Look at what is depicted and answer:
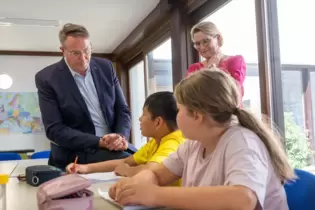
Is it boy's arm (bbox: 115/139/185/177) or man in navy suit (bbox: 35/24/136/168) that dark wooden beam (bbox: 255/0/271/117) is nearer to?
man in navy suit (bbox: 35/24/136/168)

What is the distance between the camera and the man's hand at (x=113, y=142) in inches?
70.8

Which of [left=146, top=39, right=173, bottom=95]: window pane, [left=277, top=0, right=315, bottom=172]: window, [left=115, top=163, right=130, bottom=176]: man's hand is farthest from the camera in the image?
[left=146, top=39, right=173, bottom=95]: window pane

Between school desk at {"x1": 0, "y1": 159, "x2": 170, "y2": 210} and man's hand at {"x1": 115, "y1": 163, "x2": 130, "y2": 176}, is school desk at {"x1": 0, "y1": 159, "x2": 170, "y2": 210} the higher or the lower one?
the lower one

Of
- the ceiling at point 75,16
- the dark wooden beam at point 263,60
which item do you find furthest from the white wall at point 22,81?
the dark wooden beam at point 263,60

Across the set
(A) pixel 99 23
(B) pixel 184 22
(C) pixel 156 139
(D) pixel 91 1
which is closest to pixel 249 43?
(B) pixel 184 22

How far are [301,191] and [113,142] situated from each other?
1.02 m

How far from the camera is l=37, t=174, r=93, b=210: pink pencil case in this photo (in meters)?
0.80

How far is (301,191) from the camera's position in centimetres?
101

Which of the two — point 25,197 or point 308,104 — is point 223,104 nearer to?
point 25,197

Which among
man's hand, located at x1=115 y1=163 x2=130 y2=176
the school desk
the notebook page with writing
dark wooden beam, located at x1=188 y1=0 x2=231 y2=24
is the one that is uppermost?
dark wooden beam, located at x1=188 y1=0 x2=231 y2=24

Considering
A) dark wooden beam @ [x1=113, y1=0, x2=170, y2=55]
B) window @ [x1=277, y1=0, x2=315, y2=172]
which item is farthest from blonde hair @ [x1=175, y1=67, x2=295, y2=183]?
dark wooden beam @ [x1=113, y1=0, x2=170, y2=55]

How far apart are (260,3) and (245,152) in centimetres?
196

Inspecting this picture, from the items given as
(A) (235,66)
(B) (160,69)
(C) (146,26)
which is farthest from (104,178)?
(B) (160,69)

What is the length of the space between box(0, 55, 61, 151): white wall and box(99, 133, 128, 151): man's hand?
4617mm
